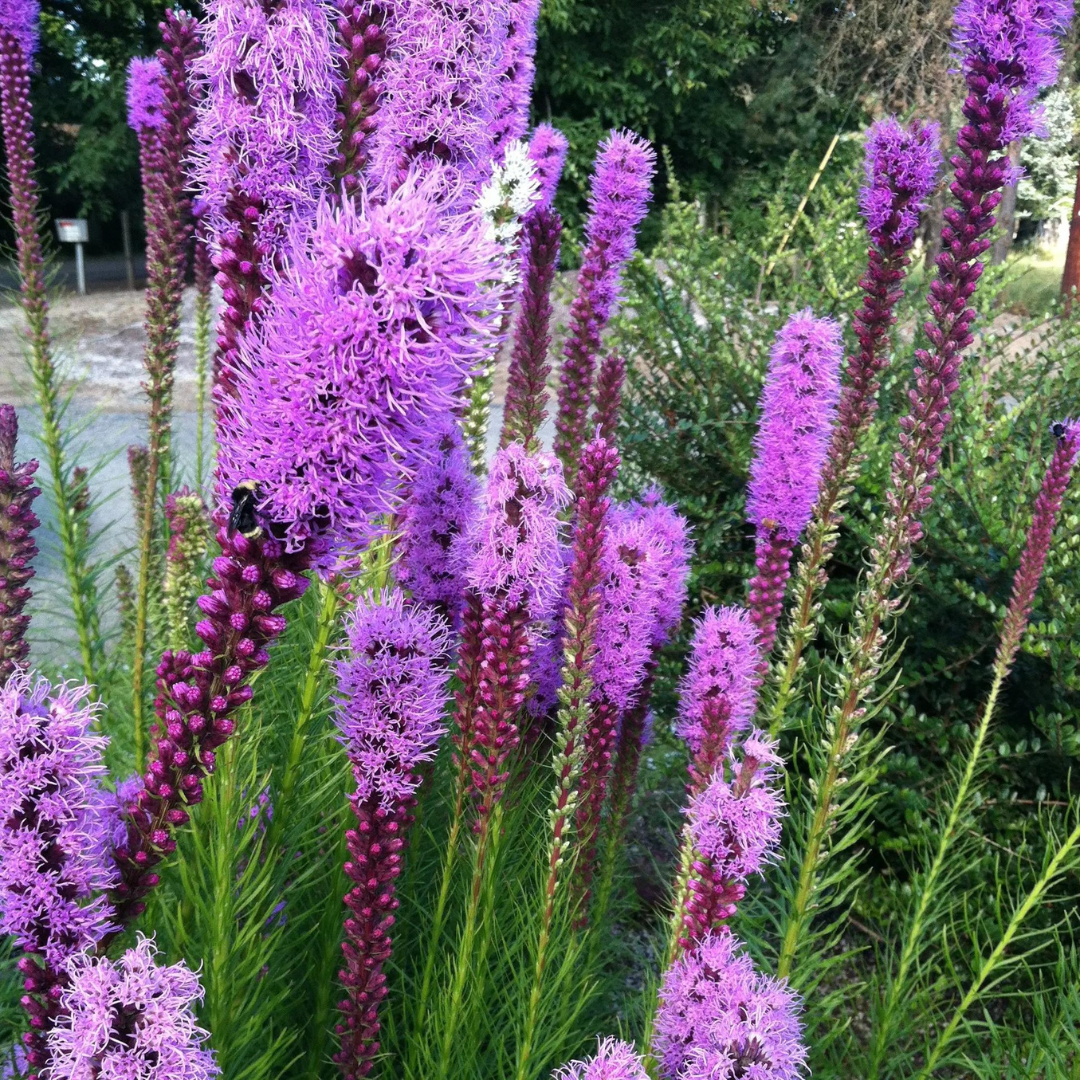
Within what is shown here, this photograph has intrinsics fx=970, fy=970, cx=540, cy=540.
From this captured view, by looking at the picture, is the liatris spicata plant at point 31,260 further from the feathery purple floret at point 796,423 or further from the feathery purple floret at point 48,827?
the feathery purple floret at point 796,423

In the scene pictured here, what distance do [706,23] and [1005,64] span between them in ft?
70.0

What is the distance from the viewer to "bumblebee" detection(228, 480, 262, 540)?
114cm

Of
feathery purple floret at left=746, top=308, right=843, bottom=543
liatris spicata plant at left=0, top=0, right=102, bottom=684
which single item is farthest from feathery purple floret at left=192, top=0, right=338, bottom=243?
liatris spicata plant at left=0, top=0, right=102, bottom=684

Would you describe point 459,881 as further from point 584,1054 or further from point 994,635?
point 994,635

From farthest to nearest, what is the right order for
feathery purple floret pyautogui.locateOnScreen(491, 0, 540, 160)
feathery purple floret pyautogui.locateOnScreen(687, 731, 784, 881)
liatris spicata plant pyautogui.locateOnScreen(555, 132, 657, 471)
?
1. liatris spicata plant pyautogui.locateOnScreen(555, 132, 657, 471)
2. feathery purple floret pyautogui.locateOnScreen(491, 0, 540, 160)
3. feathery purple floret pyautogui.locateOnScreen(687, 731, 784, 881)

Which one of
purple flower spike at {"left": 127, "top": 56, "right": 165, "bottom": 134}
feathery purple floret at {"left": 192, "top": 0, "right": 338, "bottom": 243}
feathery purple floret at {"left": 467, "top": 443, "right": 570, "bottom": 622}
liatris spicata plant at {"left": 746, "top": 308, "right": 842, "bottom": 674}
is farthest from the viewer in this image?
purple flower spike at {"left": 127, "top": 56, "right": 165, "bottom": 134}

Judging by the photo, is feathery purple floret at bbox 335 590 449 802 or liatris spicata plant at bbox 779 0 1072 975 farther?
liatris spicata plant at bbox 779 0 1072 975

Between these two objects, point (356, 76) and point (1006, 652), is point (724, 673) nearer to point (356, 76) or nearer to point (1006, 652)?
point (1006, 652)

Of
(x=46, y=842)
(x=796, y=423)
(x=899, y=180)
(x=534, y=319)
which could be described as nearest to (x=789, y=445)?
(x=796, y=423)

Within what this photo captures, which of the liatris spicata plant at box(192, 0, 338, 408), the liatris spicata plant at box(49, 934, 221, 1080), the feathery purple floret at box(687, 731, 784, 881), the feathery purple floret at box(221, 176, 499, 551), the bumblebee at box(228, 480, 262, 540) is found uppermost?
the liatris spicata plant at box(192, 0, 338, 408)

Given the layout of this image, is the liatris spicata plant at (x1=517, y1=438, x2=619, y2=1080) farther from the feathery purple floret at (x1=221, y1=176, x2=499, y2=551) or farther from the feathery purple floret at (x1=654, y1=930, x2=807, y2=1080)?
the feathery purple floret at (x1=221, y1=176, x2=499, y2=551)

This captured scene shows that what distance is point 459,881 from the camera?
7.57ft

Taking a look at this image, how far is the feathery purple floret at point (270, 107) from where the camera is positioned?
1.38 meters

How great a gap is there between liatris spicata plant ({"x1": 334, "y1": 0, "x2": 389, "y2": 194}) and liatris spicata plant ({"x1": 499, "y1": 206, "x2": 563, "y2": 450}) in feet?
4.41
